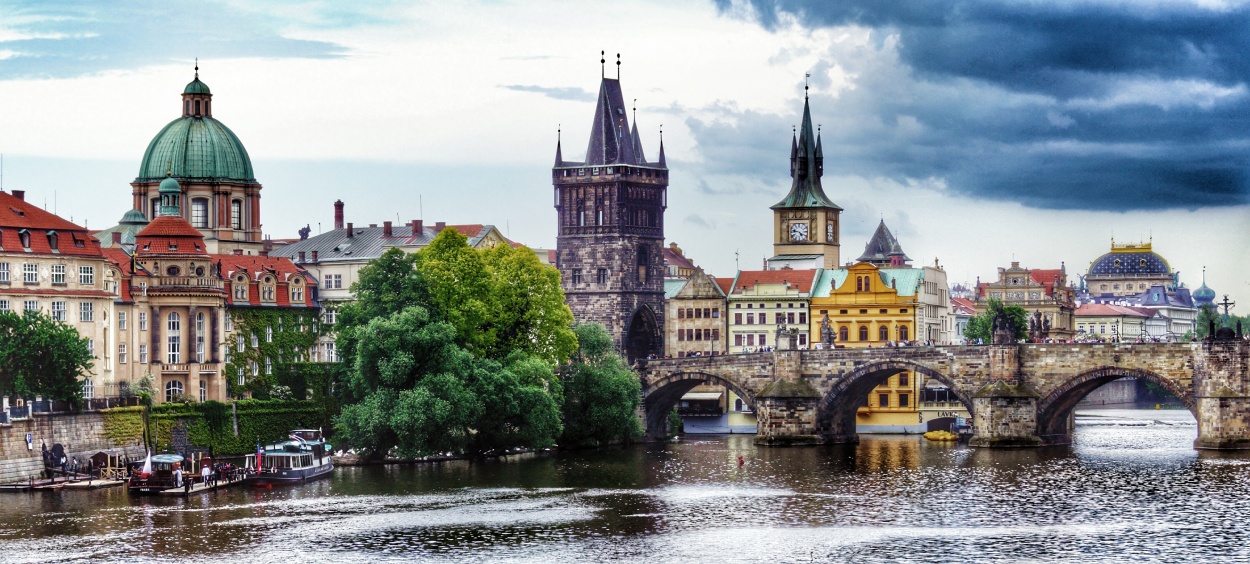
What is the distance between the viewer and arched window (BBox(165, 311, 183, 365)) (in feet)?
429

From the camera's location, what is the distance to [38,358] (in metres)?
112

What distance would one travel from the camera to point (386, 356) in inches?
4783

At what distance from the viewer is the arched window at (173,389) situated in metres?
130

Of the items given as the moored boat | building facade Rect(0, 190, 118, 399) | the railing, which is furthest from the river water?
the railing

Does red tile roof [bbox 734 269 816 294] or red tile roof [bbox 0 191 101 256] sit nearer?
red tile roof [bbox 0 191 101 256]

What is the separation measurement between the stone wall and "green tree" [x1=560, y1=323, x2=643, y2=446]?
29.1m

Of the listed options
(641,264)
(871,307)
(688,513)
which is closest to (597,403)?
(688,513)

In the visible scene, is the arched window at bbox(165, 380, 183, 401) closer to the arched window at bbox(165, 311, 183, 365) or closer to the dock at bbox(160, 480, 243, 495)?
the arched window at bbox(165, 311, 183, 365)

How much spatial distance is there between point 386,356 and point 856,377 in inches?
1393

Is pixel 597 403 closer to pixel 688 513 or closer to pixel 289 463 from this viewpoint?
pixel 289 463

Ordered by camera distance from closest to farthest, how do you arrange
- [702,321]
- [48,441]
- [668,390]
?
[48,441]
[668,390]
[702,321]

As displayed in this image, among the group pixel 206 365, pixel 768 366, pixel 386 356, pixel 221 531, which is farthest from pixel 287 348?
pixel 221 531

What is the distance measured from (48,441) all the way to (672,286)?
8840 centimetres

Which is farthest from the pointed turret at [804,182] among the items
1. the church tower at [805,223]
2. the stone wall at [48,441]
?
the stone wall at [48,441]
